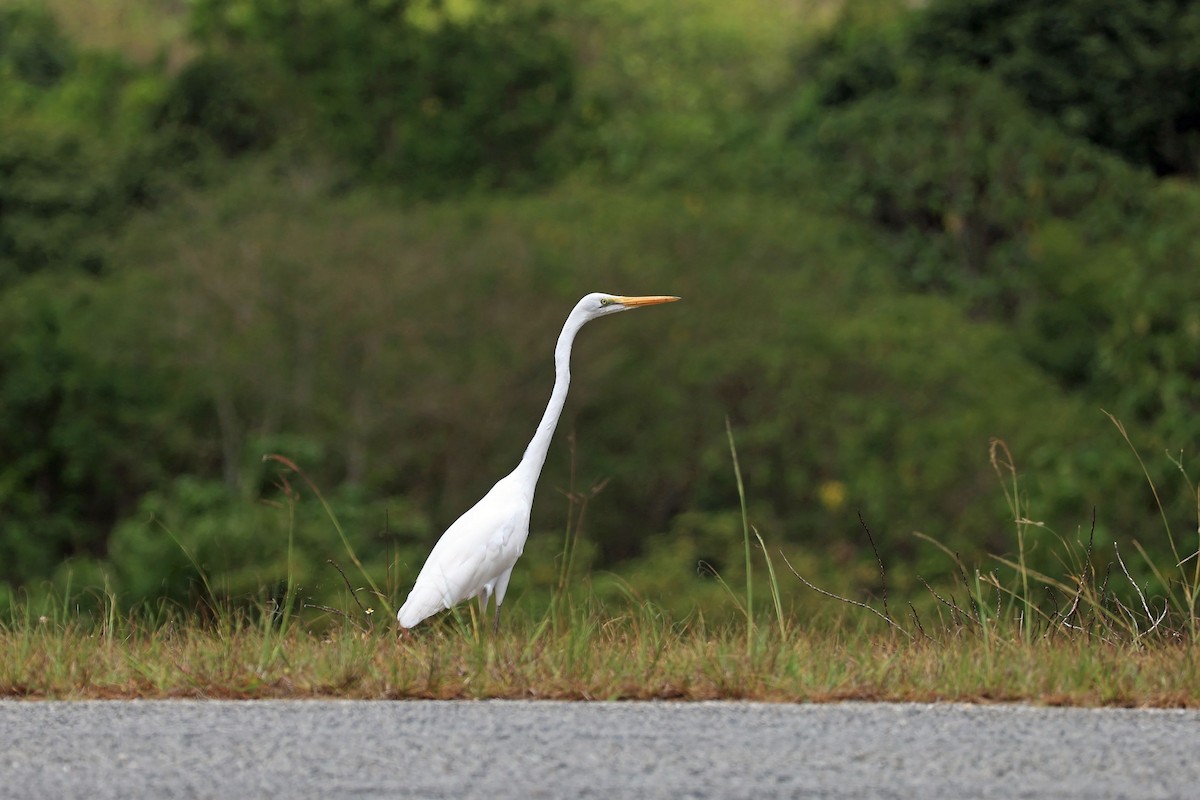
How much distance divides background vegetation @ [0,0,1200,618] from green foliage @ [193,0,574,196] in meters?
0.09

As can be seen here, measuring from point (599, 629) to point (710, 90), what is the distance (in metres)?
52.7

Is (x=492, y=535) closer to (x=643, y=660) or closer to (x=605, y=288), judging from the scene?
(x=643, y=660)

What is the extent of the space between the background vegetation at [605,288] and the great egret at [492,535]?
9.43 metres

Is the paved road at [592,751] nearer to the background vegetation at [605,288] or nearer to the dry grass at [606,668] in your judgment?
the dry grass at [606,668]

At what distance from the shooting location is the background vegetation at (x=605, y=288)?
23500mm

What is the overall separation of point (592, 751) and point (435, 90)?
39.5 meters

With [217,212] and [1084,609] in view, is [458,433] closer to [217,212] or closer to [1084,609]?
[217,212]

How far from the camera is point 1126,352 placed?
23.9 meters

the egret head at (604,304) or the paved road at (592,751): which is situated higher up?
the egret head at (604,304)

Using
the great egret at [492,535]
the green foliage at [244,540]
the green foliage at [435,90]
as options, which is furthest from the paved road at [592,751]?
the green foliage at [435,90]

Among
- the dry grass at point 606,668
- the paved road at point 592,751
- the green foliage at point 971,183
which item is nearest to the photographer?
the paved road at point 592,751

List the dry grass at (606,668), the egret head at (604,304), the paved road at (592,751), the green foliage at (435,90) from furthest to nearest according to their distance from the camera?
the green foliage at (435,90), the egret head at (604,304), the dry grass at (606,668), the paved road at (592,751)

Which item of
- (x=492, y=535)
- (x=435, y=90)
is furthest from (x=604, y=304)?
(x=435, y=90)

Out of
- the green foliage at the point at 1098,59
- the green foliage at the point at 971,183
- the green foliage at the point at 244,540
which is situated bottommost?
the green foliage at the point at 244,540
